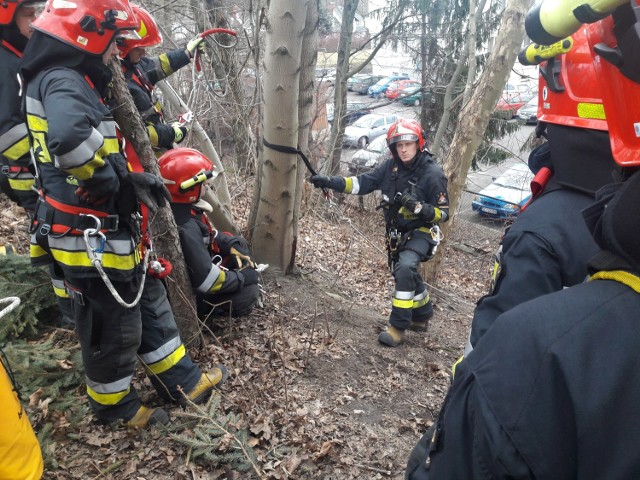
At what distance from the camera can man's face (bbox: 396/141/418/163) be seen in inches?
197

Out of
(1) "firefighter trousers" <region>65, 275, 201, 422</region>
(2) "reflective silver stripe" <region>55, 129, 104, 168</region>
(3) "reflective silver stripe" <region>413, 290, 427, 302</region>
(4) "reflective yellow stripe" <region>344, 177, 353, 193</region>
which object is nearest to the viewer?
(2) "reflective silver stripe" <region>55, 129, 104, 168</region>

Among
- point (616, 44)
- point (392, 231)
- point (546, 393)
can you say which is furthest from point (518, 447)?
point (392, 231)

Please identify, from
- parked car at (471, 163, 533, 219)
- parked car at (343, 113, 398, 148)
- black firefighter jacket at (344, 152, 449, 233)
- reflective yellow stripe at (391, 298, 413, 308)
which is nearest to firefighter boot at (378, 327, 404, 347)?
reflective yellow stripe at (391, 298, 413, 308)

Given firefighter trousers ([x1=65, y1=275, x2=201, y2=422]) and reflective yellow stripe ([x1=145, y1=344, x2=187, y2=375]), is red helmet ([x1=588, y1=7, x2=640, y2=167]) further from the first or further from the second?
reflective yellow stripe ([x1=145, y1=344, x2=187, y2=375])

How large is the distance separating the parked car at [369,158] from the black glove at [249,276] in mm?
8857

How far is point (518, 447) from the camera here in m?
0.93

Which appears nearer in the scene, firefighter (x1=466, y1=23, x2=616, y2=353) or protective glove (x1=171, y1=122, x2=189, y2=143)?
firefighter (x1=466, y1=23, x2=616, y2=353)

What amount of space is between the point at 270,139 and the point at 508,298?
3.15 meters

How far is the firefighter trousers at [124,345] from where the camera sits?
2.82 meters

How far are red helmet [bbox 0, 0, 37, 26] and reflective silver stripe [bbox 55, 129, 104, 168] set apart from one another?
6.74 feet

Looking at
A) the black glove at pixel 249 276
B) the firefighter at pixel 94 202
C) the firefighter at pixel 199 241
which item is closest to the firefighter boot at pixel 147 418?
the firefighter at pixel 94 202

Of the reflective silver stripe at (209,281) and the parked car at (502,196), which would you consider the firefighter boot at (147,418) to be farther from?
the parked car at (502,196)

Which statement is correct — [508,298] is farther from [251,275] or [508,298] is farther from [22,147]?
[22,147]

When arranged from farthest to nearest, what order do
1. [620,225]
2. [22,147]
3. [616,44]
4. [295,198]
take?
[295,198]
[22,147]
[616,44]
[620,225]
